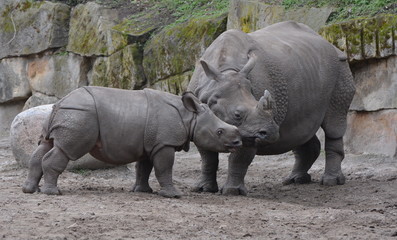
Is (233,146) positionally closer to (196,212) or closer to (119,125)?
(119,125)

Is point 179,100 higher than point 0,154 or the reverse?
higher

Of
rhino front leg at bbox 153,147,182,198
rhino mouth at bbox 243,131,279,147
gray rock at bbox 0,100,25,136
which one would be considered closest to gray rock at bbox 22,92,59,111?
gray rock at bbox 0,100,25,136

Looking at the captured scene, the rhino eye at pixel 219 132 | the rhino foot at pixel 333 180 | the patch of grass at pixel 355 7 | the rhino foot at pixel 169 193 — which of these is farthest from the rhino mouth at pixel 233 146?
the patch of grass at pixel 355 7

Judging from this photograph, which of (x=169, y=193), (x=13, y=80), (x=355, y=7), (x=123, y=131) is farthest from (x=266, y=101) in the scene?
(x=13, y=80)

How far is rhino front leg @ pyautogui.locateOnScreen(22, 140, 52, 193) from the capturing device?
7.69 metres

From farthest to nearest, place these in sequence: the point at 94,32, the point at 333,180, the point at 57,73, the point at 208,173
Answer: the point at 57,73, the point at 94,32, the point at 333,180, the point at 208,173

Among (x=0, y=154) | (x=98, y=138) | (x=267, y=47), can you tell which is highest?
(x=267, y=47)

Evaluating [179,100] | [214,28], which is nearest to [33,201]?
[179,100]

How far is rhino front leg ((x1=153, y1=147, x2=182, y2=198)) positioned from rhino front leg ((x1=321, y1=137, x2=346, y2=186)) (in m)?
2.47

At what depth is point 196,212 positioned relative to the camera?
672cm

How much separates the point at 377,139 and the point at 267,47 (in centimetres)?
243

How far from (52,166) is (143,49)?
6.06 metres

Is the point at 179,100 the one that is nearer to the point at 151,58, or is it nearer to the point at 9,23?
the point at 151,58

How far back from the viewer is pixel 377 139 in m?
10.5
